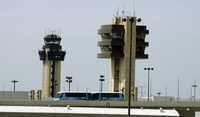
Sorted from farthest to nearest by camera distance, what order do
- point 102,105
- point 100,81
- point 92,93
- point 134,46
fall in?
point 100,81
point 134,46
point 92,93
point 102,105

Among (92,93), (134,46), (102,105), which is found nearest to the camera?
(102,105)

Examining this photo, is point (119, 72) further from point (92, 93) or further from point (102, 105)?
point (102, 105)

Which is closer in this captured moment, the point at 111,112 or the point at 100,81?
the point at 111,112

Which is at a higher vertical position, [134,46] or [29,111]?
[134,46]

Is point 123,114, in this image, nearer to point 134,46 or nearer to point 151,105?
point 151,105

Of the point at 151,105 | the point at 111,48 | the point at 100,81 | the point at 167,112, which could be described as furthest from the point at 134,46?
the point at 167,112

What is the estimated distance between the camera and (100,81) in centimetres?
18562

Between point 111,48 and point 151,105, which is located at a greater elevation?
point 111,48

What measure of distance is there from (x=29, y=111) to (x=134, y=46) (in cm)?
9774

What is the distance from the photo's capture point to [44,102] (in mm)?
106438

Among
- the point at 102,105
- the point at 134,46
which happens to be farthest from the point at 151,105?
the point at 134,46

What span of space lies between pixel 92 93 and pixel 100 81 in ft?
190

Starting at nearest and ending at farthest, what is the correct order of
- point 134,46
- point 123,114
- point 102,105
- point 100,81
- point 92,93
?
point 123,114 < point 102,105 < point 92,93 < point 134,46 < point 100,81

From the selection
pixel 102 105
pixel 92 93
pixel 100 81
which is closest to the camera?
pixel 102 105
